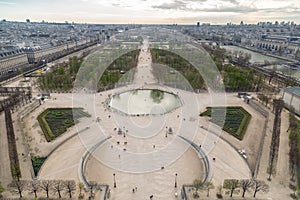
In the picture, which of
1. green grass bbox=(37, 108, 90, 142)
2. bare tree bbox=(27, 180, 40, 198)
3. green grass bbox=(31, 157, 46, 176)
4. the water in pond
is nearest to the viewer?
bare tree bbox=(27, 180, 40, 198)

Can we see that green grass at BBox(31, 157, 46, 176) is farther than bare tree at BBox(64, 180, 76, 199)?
Yes

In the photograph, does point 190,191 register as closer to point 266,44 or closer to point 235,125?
point 235,125

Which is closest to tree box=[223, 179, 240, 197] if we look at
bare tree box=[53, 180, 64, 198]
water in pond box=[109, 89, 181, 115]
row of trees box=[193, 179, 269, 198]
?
row of trees box=[193, 179, 269, 198]

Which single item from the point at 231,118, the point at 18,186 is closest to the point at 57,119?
the point at 18,186

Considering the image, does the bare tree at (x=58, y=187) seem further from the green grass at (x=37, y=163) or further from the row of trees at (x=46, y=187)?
the green grass at (x=37, y=163)

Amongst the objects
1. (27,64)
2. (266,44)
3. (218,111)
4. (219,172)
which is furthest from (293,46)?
(27,64)

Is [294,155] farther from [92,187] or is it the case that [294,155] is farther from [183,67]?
[183,67]

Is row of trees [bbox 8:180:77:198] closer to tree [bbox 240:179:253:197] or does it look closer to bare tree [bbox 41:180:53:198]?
bare tree [bbox 41:180:53:198]
